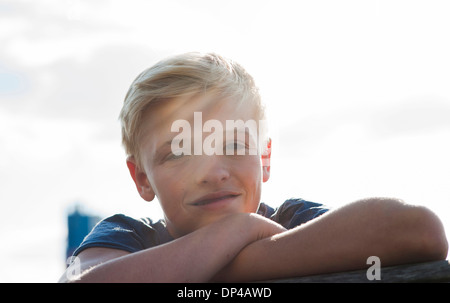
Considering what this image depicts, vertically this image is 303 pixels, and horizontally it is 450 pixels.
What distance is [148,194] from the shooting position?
278 cm

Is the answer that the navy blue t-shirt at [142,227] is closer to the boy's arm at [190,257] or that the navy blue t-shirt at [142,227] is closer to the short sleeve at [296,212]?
the short sleeve at [296,212]

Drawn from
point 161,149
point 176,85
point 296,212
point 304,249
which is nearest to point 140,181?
point 161,149

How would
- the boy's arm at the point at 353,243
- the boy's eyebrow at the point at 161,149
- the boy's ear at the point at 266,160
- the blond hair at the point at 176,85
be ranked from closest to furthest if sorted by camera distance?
the boy's arm at the point at 353,243 → the boy's eyebrow at the point at 161,149 → the blond hair at the point at 176,85 → the boy's ear at the point at 266,160

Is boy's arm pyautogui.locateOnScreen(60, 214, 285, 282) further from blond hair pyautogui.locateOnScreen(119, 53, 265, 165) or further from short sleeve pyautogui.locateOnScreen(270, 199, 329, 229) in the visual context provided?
blond hair pyautogui.locateOnScreen(119, 53, 265, 165)

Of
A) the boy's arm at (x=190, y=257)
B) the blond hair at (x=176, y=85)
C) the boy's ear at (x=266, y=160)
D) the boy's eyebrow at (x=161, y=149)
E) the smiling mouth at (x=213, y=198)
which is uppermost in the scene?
the blond hair at (x=176, y=85)

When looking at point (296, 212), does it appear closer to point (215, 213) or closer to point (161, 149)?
point (215, 213)

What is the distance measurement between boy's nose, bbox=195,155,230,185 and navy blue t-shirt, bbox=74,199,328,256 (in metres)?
0.48

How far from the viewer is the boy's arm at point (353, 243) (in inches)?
59.6

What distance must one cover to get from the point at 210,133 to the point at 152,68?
0.63 m

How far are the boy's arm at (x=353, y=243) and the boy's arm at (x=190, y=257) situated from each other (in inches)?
2.9

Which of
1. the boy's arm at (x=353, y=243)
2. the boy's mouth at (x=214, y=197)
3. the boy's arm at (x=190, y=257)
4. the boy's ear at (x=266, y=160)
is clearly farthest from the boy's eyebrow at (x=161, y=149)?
the boy's arm at (x=353, y=243)

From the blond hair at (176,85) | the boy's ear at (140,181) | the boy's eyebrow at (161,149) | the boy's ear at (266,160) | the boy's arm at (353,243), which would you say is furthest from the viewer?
the boy's ear at (266,160)
